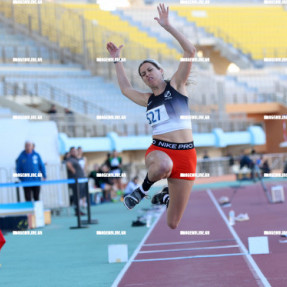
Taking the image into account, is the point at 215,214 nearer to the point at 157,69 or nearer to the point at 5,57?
the point at 157,69

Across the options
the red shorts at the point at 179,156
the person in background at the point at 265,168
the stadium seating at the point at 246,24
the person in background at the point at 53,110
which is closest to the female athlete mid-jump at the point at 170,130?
the red shorts at the point at 179,156

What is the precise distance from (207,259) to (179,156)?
2692 millimetres

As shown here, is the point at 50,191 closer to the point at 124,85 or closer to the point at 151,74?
the point at 124,85

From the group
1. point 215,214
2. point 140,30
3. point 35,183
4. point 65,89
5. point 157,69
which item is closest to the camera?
point 157,69

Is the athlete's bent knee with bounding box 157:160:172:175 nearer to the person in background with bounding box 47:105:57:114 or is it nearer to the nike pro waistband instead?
the nike pro waistband

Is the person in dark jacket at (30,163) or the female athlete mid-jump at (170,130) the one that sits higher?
the female athlete mid-jump at (170,130)

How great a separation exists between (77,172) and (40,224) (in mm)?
3081

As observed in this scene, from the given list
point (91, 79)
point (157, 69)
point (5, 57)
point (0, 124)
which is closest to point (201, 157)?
point (91, 79)

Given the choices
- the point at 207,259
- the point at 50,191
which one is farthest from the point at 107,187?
the point at 207,259

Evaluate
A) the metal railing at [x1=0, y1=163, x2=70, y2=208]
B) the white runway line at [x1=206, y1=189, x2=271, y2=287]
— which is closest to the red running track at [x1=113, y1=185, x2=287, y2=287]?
the white runway line at [x1=206, y1=189, x2=271, y2=287]

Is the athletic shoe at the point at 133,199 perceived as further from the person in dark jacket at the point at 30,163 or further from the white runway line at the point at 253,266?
the person in dark jacket at the point at 30,163

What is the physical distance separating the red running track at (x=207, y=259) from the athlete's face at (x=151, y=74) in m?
1.97

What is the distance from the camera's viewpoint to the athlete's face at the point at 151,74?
675 centimetres

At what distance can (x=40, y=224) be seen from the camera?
15555mm
